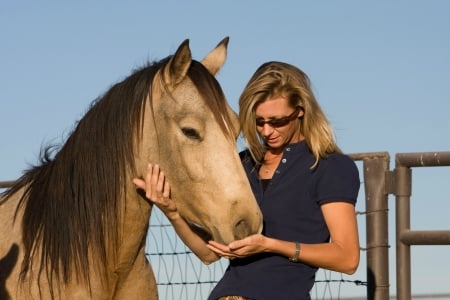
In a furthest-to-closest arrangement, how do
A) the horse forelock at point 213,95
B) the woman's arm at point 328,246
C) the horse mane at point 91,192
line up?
the horse mane at point 91,192
the horse forelock at point 213,95
the woman's arm at point 328,246

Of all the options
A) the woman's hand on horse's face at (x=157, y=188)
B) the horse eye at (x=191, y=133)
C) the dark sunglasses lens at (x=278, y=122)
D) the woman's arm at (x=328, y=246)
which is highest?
the dark sunglasses lens at (x=278, y=122)

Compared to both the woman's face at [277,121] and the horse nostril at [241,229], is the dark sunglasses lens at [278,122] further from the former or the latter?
the horse nostril at [241,229]

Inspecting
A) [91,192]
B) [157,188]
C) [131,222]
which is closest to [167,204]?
[157,188]

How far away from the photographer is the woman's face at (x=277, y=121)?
3.91m

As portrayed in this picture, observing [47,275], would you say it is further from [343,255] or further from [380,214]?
[380,214]

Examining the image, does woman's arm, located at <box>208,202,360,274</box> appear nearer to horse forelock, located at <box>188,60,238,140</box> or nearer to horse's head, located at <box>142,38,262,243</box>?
horse's head, located at <box>142,38,262,243</box>

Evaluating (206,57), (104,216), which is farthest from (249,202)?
(206,57)

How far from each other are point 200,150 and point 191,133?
0.28ft

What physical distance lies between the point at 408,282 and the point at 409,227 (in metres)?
0.31

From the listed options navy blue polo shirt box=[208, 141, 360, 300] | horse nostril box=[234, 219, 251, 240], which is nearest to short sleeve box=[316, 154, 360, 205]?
navy blue polo shirt box=[208, 141, 360, 300]

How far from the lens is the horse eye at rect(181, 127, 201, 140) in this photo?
4.04 metres

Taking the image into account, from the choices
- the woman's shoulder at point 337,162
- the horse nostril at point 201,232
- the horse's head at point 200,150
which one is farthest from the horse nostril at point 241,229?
the woman's shoulder at point 337,162

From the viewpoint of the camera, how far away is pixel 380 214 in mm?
5801

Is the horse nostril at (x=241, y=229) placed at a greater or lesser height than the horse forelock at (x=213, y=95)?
lesser
